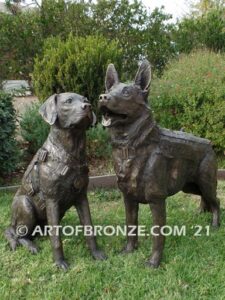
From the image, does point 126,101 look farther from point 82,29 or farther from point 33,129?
point 82,29

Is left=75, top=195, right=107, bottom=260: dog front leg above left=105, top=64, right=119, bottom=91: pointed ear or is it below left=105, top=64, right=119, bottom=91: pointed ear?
below

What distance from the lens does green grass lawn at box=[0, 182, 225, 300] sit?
3432 mm

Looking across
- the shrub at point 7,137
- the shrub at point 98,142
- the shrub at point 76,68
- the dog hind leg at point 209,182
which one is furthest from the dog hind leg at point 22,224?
the shrub at point 76,68

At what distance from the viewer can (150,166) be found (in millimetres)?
3473

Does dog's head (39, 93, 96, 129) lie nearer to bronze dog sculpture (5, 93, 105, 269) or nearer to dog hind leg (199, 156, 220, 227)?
bronze dog sculpture (5, 93, 105, 269)

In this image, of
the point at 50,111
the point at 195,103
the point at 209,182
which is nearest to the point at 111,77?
the point at 50,111

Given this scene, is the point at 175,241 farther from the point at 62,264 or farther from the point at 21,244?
the point at 21,244

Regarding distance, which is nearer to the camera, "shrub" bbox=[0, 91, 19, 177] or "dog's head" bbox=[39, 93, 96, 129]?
"dog's head" bbox=[39, 93, 96, 129]

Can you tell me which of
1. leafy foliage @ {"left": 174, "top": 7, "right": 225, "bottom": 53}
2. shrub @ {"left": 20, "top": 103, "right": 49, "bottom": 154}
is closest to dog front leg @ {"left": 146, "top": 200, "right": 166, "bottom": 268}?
shrub @ {"left": 20, "top": 103, "right": 49, "bottom": 154}

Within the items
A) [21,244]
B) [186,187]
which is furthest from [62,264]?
[186,187]

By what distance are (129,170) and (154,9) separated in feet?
41.6

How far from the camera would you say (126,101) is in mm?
3271

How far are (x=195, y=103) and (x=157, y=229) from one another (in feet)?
14.0

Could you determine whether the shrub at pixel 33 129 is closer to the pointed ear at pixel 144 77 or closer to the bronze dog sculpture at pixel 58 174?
the bronze dog sculpture at pixel 58 174
